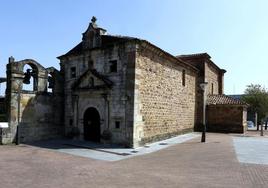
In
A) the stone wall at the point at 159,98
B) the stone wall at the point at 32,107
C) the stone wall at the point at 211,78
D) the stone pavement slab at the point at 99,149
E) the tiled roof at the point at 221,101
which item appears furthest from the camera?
the stone wall at the point at 211,78

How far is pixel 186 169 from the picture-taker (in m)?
10.4

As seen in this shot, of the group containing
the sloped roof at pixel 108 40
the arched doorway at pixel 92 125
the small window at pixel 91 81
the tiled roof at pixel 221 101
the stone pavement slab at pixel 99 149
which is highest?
the sloped roof at pixel 108 40

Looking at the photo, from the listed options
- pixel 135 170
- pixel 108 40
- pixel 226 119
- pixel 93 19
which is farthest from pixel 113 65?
pixel 226 119

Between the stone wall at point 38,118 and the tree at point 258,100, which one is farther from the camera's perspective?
the tree at point 258,100

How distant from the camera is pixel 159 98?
59.7 feet

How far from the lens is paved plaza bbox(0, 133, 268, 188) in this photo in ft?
27.7

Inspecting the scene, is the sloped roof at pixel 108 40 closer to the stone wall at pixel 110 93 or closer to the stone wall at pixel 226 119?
the stone wall at pixel 110 93

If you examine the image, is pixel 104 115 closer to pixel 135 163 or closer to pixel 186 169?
pixel 135 163

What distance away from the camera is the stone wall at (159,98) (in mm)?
16109

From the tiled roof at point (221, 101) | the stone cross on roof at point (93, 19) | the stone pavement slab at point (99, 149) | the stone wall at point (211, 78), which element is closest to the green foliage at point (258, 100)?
the stone wall at point (211, 78)

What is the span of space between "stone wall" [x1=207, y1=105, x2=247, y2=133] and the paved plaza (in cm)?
1123

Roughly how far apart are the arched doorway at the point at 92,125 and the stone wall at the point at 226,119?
1284 cm

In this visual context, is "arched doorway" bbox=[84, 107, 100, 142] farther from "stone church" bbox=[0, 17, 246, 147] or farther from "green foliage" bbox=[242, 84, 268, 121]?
"green foliage" bbox=[242, 84, 268, 121]

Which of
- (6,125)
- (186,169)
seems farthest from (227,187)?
(6,125)
